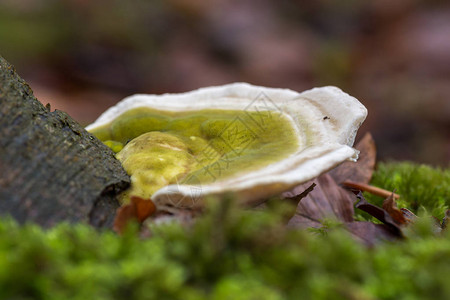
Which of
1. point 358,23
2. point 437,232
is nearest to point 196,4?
point 358,23

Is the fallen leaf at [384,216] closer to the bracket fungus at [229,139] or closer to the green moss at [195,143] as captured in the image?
the bracket fungus at [229,139]

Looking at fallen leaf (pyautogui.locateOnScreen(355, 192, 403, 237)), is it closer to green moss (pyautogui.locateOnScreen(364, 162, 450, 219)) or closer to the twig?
green moss (pyautogui.locateOnScreen(364, 162, 450, 219))

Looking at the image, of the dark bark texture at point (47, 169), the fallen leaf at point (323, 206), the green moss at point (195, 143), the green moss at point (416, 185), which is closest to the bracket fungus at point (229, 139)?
the green moss at point (195, 143)

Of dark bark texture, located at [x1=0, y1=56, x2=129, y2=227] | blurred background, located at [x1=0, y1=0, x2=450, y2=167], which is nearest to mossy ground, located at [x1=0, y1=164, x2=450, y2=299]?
dark bark texture, located at [x1=0, y1=56, x2=129, y2=227]

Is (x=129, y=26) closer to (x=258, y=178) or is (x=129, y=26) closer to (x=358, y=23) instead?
(x=358, y=23)

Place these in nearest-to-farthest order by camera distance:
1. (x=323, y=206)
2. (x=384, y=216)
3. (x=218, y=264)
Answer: (x=218, y=264), (x=384, y=216), (x=323, y=206)

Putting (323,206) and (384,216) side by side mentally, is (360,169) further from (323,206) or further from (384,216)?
(384,216)

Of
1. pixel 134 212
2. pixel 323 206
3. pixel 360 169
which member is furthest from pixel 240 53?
pixel 134 212
